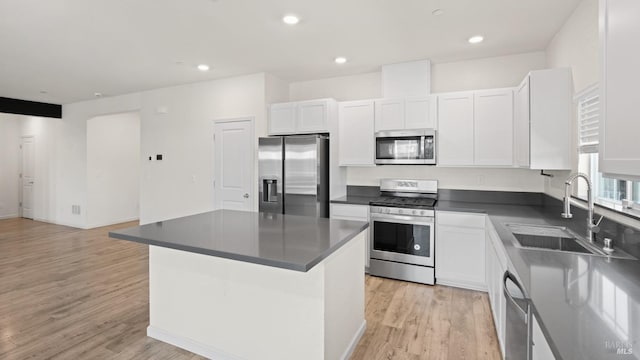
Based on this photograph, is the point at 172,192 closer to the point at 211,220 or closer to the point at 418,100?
the point at 211,220

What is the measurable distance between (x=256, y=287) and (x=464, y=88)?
11.5 ft

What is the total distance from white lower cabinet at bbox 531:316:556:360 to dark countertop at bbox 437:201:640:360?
9cm

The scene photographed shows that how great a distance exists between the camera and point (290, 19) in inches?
113

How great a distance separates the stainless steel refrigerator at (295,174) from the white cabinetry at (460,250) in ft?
4.85

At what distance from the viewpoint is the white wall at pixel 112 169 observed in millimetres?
6855

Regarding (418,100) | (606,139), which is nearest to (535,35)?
(418,100)

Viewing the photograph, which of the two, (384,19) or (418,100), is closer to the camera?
(384,19)

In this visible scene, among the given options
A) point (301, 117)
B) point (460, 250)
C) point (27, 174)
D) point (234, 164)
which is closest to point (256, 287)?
point (460, 250)

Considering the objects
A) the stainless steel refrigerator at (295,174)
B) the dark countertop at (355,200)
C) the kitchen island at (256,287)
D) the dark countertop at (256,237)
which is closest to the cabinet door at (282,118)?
the stainless steel refrigerator at (295,174)

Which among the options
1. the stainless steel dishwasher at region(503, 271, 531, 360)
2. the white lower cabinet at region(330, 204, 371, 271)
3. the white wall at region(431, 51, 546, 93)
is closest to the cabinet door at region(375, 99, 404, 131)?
the white wall at region(431, 51, 546, 93)

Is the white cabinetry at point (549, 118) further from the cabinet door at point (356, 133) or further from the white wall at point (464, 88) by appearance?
the cabinet door at point (356, 133)

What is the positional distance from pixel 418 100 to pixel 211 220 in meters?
2.77

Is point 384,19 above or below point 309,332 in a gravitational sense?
above

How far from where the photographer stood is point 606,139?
1.21 metres
